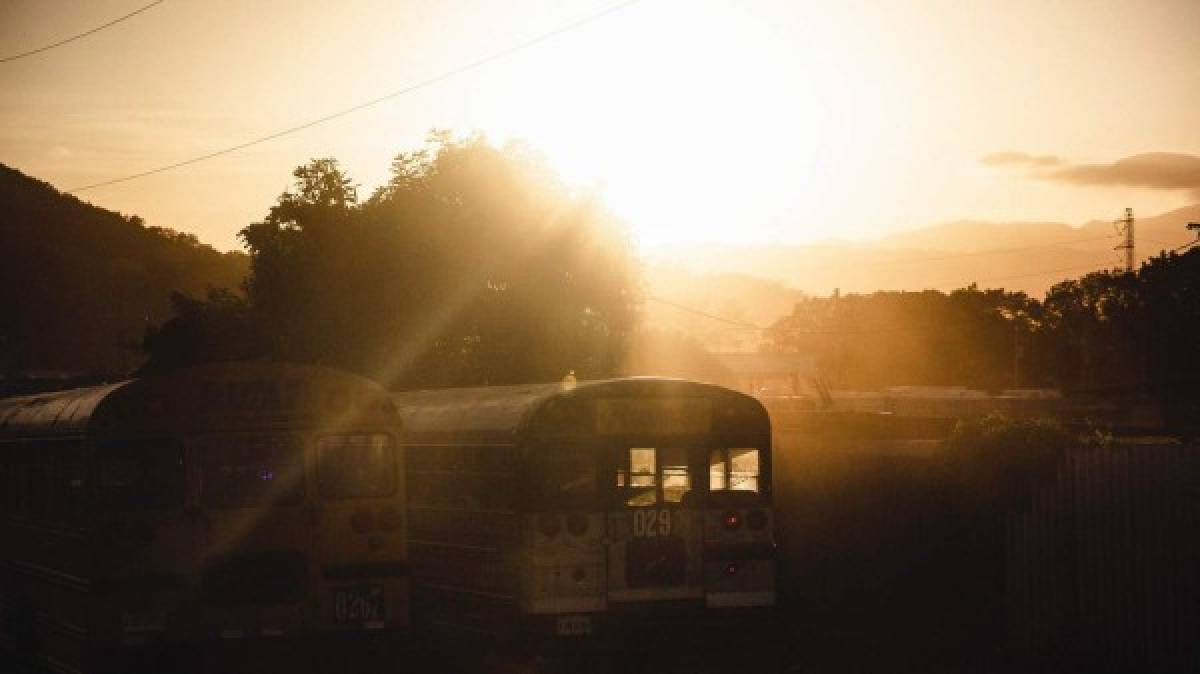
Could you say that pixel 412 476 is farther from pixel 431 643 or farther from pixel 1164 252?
pixel 1164 252

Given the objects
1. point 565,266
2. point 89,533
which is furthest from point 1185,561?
point 565,266

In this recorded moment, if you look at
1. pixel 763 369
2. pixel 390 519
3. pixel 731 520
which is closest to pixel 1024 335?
pixel 763 369

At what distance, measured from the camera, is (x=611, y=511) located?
53.4 ft

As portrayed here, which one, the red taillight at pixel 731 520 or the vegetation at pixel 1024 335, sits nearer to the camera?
the red taillight at pixel 731 520

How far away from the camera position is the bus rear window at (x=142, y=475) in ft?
46.1

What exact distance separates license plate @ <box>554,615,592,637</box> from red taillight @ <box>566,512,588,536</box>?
0.90m

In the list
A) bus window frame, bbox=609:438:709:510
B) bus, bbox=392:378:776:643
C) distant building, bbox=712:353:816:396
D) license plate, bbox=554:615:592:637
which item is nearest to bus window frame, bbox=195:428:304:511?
bus, bbox=392:378:776:643

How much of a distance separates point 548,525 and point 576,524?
32 cm

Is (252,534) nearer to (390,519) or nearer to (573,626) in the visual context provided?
(390,519)

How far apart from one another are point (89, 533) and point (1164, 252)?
6783 centimetres

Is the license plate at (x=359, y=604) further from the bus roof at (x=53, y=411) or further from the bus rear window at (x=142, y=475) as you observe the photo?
the bus roof at (x=53, y=411)

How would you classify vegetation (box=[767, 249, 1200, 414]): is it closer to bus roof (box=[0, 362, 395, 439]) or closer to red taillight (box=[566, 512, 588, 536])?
red taillight (box=[566, 512, 588, 536])

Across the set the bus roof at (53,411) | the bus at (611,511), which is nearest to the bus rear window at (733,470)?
the bus at (611,511)

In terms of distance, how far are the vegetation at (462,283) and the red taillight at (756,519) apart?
30.8 m
